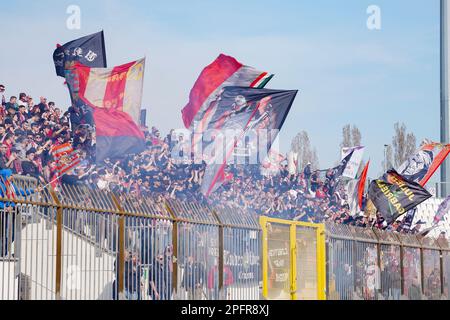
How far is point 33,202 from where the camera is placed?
43.9 ft

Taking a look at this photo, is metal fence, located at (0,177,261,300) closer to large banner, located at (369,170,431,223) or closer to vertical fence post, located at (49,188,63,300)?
vertical fence post, located at (49,188,63,300)

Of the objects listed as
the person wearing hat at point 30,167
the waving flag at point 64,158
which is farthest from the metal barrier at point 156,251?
the waving flag at point 64,158

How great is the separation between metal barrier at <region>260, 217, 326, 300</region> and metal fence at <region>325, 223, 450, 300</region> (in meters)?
0.56

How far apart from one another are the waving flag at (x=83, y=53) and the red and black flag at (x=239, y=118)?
3486 mm

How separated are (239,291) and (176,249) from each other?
1545 millimetres

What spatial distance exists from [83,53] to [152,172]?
11.1 ft

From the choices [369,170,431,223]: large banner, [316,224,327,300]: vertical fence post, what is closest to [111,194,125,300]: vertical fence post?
[316,224,327,300]: vertical fence post

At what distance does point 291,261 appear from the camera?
674 inches

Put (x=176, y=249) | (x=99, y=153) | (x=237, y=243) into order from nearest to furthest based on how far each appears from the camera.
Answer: (x=176, y=249), (x=237, y=243), (x=99, y=153)

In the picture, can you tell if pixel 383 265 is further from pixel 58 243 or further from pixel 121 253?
pixel 58 243

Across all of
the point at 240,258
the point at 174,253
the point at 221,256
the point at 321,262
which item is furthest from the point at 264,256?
the point at 174,253

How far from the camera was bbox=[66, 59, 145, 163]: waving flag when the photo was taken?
70.9ft

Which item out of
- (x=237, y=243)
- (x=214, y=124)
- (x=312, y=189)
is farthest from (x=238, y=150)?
(x=237, y=243)

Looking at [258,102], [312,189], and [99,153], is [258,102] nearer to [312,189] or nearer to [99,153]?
[99,153]
